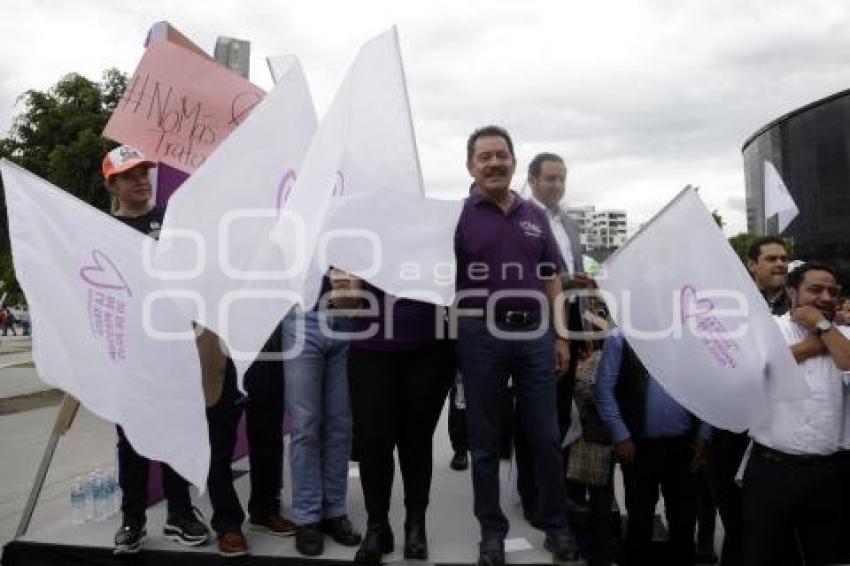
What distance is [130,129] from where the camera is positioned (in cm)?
395

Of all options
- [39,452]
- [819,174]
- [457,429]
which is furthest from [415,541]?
[819,174]

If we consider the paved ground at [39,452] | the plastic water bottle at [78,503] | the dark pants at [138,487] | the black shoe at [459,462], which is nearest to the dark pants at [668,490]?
the black shoe at [459,462]

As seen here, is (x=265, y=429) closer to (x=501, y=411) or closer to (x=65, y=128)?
(x=501, y=411)

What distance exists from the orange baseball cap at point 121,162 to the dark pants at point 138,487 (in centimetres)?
134

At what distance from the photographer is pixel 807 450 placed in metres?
2.72

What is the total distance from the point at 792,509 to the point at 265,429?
2.47 metres

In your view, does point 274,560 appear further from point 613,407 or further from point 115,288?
point 613,407

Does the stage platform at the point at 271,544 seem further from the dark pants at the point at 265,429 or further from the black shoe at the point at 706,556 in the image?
the black shoe at the point at 706,556

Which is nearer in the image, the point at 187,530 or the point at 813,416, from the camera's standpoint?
the point at 813,416

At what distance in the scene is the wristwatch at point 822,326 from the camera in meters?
2.72

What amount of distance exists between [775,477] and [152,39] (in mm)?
4047

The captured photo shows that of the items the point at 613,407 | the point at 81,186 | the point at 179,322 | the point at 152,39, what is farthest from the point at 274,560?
the point at 81,186

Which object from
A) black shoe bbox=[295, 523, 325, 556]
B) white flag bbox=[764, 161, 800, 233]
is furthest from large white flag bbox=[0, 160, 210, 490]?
white flag bbox=[764, 161, 800, 233]

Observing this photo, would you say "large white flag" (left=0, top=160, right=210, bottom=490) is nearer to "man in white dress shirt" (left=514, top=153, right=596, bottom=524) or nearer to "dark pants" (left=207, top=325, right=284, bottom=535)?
"dark pants" (left=207, top=325, right=284, bottom=535)
